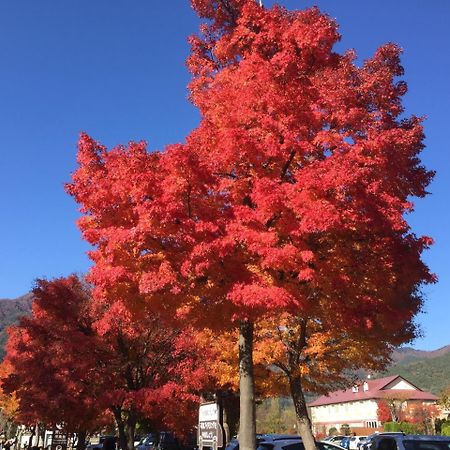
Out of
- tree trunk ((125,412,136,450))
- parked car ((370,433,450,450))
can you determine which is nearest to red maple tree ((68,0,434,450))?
parked car ((370,433,450,450))

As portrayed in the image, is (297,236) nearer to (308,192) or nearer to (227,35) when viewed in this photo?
(308,192)

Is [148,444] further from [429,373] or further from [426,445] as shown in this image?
[429,373]

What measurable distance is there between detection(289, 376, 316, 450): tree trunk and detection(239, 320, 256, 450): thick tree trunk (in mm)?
3821

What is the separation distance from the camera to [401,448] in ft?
39.5

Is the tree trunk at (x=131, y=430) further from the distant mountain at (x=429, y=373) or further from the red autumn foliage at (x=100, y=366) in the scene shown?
the distant mountain at (x=429, y=373)

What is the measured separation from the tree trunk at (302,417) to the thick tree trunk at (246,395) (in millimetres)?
3821

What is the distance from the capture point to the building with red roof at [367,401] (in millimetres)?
72188

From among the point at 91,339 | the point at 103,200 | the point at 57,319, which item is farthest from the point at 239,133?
the point at 57,319

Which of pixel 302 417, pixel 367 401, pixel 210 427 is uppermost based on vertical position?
pixel 210 427

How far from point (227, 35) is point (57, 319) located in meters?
11.9

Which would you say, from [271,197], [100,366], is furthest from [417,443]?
[100,366]

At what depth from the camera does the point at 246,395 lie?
11516 mm

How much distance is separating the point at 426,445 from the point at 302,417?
492 cm

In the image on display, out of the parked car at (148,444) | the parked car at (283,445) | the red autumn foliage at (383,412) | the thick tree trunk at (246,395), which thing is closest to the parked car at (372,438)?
the parked car at (283,445)
